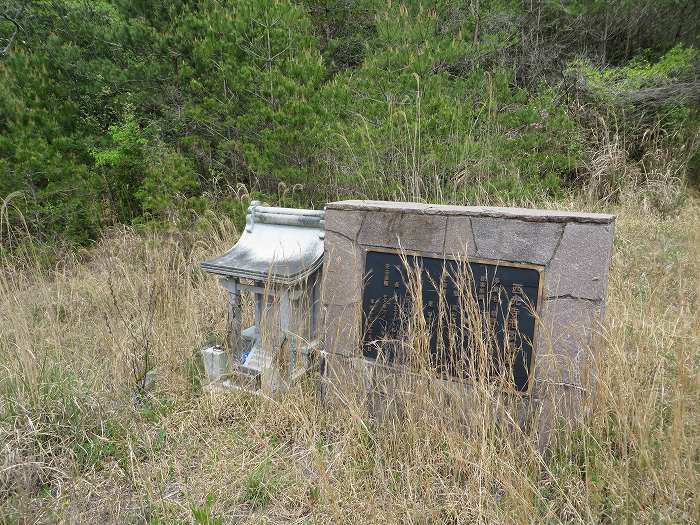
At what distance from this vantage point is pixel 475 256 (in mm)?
2303

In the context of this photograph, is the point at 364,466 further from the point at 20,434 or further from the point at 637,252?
the point at 637,252

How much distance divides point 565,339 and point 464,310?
44cm

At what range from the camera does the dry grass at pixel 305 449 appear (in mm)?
1746

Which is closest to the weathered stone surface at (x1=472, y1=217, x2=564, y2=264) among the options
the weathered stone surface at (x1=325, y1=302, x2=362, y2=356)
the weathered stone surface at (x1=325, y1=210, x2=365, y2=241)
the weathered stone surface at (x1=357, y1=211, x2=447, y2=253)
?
the weathered stone surface at (x1=357, y1=211, x2=447, y2=253)

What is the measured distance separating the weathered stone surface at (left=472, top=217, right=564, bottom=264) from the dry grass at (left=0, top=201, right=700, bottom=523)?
468mm

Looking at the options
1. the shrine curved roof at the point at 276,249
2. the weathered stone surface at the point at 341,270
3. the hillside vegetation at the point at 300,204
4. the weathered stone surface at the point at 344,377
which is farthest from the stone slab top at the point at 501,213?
the weathered stone surface at the point at 344,377

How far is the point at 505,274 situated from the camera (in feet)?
7.33

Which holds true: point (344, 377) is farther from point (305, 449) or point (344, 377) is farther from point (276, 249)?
point (276, 249)

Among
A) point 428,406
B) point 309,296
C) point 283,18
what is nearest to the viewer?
point 428,406

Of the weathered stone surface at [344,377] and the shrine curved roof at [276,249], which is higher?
the shrine curved roof at [276,249]

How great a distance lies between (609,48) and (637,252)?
267 inches

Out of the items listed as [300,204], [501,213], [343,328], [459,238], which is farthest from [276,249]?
[300,204]

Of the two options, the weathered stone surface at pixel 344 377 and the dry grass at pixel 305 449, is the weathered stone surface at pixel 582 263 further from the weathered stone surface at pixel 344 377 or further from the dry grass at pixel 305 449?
the weathered stone surface at pixel 344 377

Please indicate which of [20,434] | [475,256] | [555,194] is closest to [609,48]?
[555,194]
